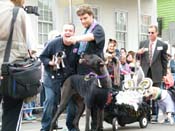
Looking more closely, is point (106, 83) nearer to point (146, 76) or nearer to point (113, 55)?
point (113, 55)

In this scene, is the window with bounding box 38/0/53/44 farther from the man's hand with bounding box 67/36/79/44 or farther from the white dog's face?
the man's hand with bounding box 67/36/79/44

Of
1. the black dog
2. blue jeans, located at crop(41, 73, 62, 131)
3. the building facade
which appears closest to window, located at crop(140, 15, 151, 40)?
the building facade

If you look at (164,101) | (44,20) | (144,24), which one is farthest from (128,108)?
(144,24)

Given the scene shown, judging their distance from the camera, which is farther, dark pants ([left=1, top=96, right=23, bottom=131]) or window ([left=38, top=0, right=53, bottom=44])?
window ([left=38, top=0, right=53, bottom=44])

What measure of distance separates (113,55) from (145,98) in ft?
5.43

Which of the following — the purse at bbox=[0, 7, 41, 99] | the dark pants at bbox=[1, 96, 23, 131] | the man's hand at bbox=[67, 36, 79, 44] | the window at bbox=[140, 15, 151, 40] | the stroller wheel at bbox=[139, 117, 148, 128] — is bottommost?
the stroller wheel at bbox=[139, 117, 148, 128]

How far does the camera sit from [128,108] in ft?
32.3

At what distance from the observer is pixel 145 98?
36.2 feet

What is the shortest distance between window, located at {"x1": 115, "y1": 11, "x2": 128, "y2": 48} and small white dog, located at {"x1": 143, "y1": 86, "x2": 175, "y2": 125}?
9202 millimetres

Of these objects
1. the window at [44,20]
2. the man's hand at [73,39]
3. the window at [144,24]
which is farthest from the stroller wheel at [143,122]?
the window at [144,24]

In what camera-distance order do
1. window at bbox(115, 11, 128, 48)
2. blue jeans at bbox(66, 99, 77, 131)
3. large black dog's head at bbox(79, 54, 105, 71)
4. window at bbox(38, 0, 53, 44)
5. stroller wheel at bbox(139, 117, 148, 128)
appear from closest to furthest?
large black dog's head at bbox(79, 54, 105, 71) < blue jeans at bbox(66, 99, 77, 131) < stroller wheel at bbox(139, 117, 148, 128) < window at bbox(38, 0, 53, 44) < window at bbox(115, 11, 128, 48)

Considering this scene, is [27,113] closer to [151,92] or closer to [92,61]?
[151,92]

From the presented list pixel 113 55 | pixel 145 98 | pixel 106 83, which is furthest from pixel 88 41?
pixel 145 98

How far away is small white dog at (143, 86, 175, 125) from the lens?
1109 cm
